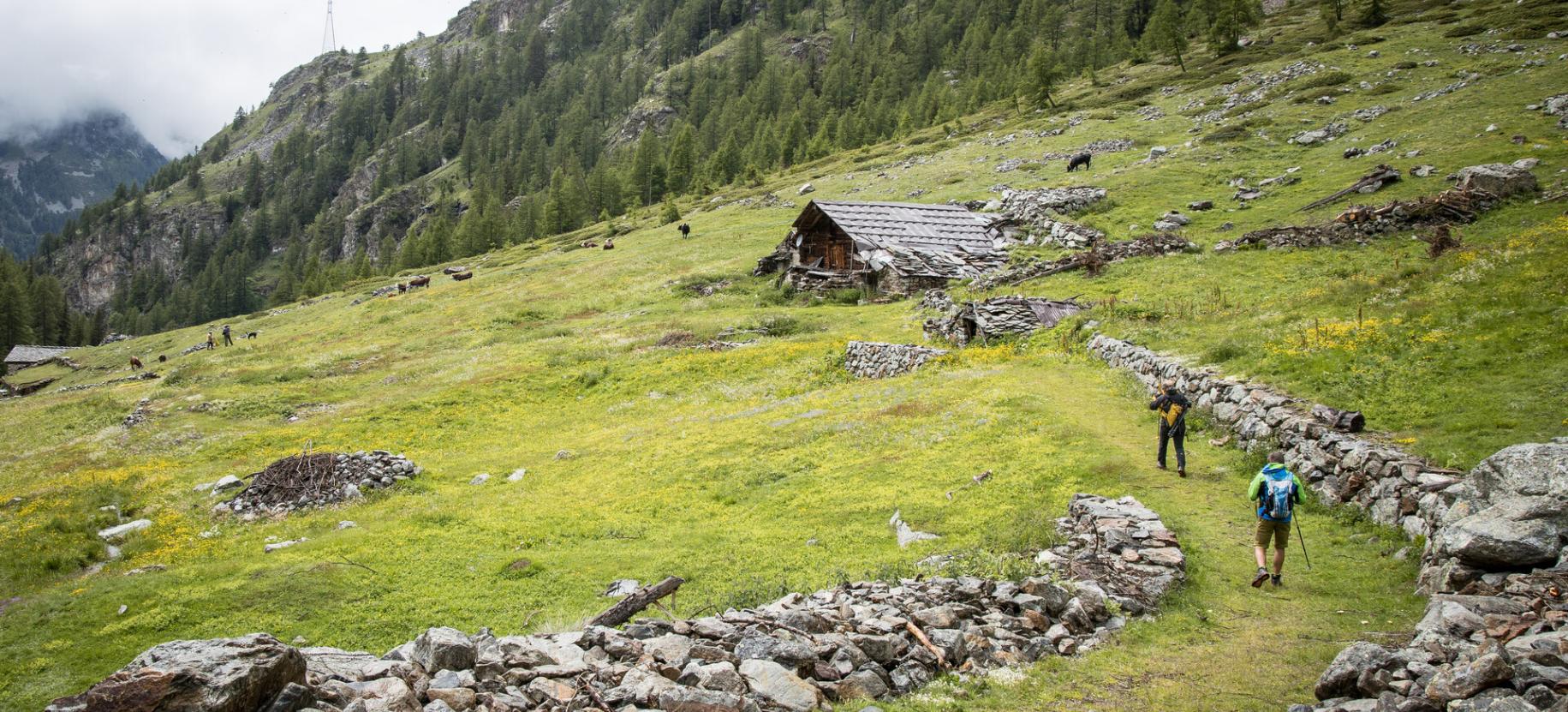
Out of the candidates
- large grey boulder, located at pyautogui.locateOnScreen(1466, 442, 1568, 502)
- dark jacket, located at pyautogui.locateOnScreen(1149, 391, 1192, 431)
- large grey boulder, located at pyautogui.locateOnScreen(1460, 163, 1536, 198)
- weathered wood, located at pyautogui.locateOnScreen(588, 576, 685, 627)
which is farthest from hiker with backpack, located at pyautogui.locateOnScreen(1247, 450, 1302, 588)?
large grey boulder, located at pyautogui.locateOnScreen(1460, 163, 1536, 198)

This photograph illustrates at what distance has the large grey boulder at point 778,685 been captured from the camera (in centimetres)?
862

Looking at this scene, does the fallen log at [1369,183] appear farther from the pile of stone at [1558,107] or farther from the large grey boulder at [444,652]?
the large grey boulder at [444,652]


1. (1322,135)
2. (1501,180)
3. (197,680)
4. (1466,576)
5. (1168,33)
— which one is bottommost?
(1466,576)

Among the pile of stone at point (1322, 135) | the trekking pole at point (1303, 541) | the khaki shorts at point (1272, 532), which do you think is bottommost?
the trekking pole at point (1303, 541)

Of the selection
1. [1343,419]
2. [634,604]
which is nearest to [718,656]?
[634,604]

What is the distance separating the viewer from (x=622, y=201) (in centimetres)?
13588

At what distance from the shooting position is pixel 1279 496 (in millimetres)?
12008

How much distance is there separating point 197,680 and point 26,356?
410ft

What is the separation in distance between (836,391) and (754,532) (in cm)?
1356

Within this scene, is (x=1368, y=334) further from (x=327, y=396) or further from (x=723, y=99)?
(x=723, y=99)

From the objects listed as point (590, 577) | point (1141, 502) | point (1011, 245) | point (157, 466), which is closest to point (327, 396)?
point (157, 466)

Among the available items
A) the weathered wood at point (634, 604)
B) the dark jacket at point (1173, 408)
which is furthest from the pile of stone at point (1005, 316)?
the weathered wood at point (634, 604)

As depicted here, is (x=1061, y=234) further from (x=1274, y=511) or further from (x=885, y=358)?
(x=1274, y=511)

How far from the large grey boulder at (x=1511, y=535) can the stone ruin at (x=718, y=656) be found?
362cm
